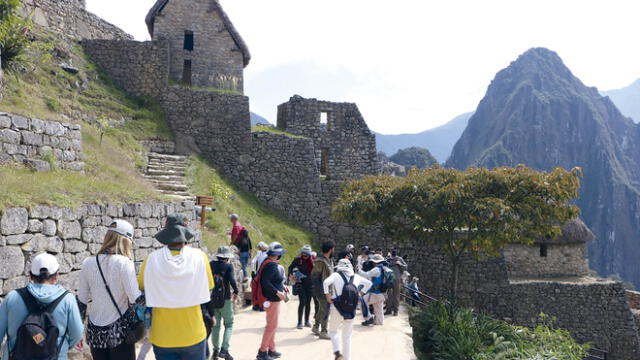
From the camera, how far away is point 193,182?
14555 millimetres

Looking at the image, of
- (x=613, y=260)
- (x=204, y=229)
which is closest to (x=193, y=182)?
(x=204, y=229)

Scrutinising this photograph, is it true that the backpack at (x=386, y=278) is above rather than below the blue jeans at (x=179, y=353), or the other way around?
below

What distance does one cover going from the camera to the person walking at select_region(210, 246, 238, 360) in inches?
225

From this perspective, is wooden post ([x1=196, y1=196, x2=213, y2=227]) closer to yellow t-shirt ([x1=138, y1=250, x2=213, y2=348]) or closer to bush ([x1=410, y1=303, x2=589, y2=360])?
bush ([x1=410, y1=303, x2=589, y2=360])

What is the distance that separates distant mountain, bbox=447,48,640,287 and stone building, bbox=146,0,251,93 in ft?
321

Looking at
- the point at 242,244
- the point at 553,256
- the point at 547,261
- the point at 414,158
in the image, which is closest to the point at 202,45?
the point at 242,244

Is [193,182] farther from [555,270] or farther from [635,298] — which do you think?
[635,298]

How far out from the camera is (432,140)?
176125 mm

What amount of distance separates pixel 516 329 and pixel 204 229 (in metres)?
8.71

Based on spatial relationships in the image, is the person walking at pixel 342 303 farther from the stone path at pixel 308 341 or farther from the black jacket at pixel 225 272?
the black jacket at pixel 225 272

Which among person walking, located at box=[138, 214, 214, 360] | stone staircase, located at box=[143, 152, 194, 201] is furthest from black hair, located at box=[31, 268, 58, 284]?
stone staircase, located at box=[143, 152, 194, 201]

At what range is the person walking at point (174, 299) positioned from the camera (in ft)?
12.6

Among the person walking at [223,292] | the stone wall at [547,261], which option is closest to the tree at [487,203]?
the person walking at [223,292]

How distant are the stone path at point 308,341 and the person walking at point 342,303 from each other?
761 millimetres
